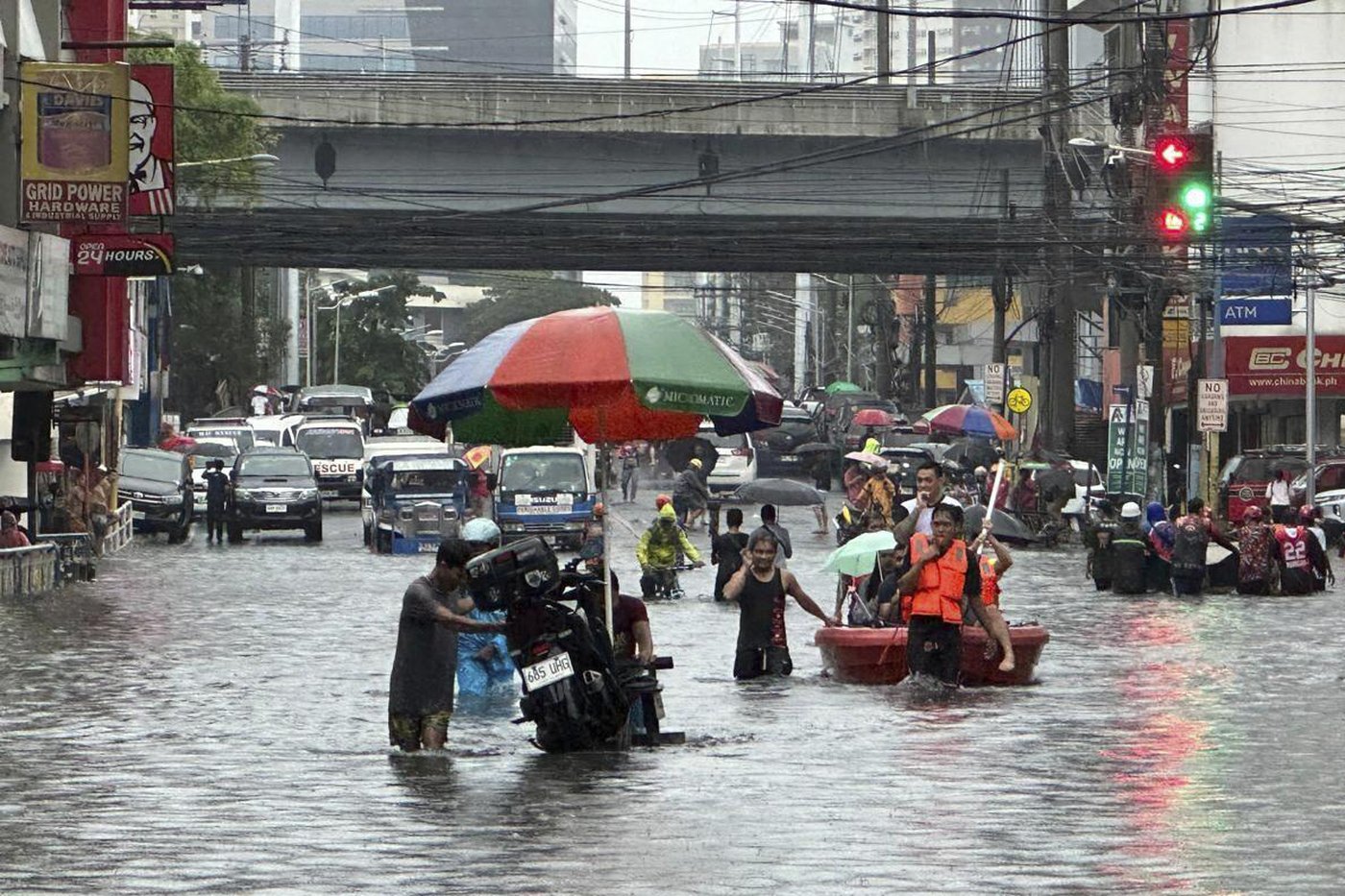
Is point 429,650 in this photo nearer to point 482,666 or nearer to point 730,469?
point 482,666

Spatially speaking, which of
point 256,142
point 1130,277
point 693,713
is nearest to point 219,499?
point 256,142

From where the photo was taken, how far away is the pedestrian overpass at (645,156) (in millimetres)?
54062

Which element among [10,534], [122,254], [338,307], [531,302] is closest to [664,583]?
[10,534]

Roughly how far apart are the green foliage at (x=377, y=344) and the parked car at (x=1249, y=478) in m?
80.3

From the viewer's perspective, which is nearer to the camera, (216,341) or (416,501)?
(416,501)

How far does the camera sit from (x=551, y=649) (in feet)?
46.9

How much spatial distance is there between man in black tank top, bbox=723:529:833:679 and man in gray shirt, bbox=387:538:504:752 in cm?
501

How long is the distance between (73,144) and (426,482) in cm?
1307

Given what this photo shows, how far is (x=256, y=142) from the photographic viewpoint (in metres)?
56.9

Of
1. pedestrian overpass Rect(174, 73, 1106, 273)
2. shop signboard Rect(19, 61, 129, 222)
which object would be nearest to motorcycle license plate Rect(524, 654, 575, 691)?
shop signboard Rect(19, 61, 129, 222)

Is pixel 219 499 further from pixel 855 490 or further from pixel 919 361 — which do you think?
pixel 919 361

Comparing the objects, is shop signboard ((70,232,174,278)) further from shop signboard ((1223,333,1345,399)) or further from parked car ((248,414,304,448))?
parked car ((248,414,304,448))

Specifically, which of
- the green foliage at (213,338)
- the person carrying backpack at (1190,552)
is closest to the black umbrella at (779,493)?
the person carrying backpack at (1190,552)

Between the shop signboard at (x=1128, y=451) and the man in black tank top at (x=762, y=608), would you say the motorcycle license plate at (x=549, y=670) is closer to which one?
the man in black tank top at (x=762, y=608)
